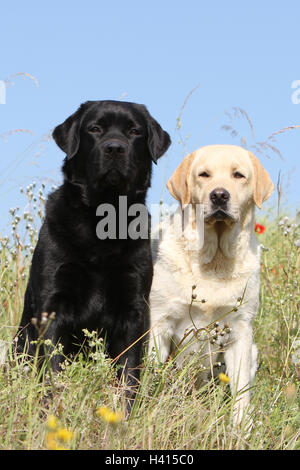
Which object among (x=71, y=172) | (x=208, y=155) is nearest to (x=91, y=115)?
(x=71, y=172)

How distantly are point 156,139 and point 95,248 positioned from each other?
2.52 feet

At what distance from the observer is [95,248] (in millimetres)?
3473

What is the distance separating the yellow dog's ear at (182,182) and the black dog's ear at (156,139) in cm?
15

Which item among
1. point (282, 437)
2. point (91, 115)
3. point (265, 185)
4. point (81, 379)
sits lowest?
point (282, 437)

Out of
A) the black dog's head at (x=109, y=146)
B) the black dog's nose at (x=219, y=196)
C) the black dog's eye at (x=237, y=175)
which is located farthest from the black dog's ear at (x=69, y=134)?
the black dog's eye at (x=237, y=175)

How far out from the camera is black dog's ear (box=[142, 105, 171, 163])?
12.0ft

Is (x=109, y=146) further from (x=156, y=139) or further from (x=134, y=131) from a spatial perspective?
(x=156, y=139)

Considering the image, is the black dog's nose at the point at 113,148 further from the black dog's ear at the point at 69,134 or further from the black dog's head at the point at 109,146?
the black dog's ear at the point at 69,134

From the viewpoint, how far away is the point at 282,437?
269 cm

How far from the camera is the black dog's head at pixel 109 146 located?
3.42m

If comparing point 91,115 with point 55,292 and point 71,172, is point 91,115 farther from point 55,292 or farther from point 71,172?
point 55,292

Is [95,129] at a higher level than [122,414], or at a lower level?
higher

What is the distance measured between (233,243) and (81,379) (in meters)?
1.38

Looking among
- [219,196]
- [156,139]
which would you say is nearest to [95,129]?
[156,139]
